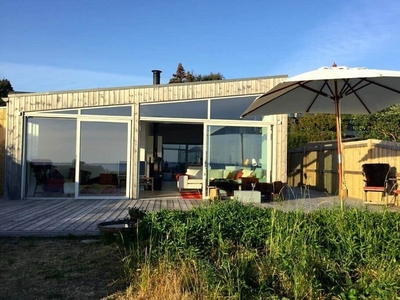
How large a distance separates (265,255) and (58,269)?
2048 mm

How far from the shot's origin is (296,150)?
16.8m

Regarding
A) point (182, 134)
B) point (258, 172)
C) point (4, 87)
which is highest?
point (4, 87)

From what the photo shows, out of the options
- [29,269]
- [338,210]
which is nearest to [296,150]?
[338,210]

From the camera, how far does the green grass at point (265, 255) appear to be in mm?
2855

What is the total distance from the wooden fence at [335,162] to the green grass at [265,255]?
6.71 meters

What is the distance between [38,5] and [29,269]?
8370 millimetres

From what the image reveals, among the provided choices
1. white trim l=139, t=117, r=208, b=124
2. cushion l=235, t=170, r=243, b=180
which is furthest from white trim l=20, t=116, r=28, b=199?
cushion l=235, t=170, r=243, b=180

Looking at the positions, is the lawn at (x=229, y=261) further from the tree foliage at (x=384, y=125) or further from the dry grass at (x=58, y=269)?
the tree foliage at (x=384, y=125)

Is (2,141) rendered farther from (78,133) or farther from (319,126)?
(319,126)

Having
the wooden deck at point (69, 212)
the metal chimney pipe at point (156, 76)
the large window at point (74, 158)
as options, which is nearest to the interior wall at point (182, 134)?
the metal chimney pipe at point (156, 76)

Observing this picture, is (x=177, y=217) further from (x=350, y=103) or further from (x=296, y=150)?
(x=296, y=150)

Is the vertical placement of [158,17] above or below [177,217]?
above

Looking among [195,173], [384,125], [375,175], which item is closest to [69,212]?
[195,173]

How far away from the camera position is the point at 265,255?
3523 mm
